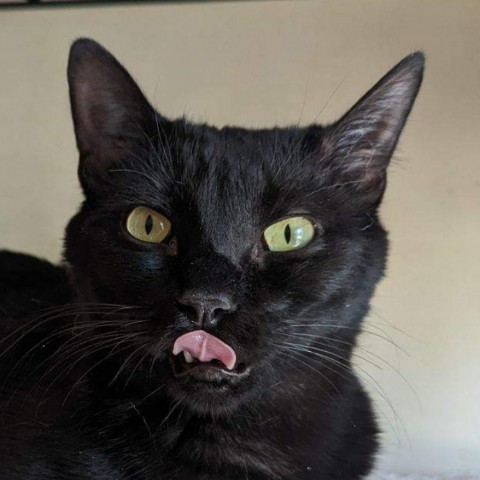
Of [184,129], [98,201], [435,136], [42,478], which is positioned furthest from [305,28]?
[42,478]

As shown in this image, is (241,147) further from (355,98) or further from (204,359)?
(355,98)

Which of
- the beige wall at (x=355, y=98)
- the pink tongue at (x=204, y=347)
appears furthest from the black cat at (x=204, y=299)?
the beige wall at (x=355, y=98)

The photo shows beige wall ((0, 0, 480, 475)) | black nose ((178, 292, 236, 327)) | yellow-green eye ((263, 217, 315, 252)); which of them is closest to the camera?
black nose ((178, 292, 236, 327))

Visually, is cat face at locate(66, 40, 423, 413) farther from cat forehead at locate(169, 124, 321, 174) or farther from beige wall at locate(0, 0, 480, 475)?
beige wall at locate(0, 0, 480, 475)

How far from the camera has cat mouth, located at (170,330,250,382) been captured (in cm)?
72

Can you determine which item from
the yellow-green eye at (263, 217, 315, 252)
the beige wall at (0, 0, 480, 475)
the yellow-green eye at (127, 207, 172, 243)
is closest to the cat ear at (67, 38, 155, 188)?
the yellow-green eye at (127, 207, 172, 243)

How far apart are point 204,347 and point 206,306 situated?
4 cm

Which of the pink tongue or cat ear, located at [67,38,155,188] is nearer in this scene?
the pink tongue

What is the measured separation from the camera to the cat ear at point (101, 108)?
86cm

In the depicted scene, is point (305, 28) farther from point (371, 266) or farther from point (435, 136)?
point (371, 266)

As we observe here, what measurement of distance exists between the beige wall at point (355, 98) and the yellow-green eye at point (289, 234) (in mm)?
470

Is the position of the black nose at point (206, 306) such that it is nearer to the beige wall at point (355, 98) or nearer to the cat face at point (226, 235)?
the cat face at point (226, 235)

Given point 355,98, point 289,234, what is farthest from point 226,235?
point 355,98

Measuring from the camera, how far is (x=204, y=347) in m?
0.72
